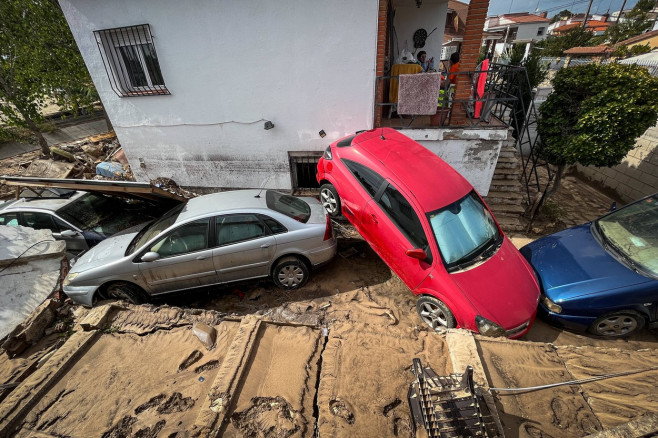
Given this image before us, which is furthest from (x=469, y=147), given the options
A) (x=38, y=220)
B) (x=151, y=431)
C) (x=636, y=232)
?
(x=38, y=220)

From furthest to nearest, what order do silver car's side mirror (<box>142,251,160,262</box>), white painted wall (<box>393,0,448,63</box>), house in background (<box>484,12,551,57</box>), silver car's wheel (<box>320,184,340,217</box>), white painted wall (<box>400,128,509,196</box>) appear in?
house in background (<box>484,12,551,57</box>), white painted wall (<box>393,0,448,63</box>), white painted wall (<box>400,128,509,196</box>), silver car's wheel (<box>320,184,340,217</box>), silver car's side mirror (<box>142,251,160,262</box>)

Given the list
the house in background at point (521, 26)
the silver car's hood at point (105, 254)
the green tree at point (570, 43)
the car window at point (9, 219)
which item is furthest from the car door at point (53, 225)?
the house in background at point (521, 26)

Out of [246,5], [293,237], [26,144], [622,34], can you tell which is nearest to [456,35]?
[246,5]

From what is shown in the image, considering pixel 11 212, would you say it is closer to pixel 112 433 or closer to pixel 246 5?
pixel 112 433

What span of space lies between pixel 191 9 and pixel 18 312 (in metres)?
5.79

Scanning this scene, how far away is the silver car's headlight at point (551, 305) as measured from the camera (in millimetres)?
3605

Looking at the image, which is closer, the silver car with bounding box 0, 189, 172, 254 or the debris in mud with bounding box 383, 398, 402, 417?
the debris in mud with bounding box 383, 398, 402, 417

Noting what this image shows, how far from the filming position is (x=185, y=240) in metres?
4.04

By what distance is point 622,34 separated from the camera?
28.8m

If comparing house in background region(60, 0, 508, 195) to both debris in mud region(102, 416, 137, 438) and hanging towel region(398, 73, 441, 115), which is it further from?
debris in mud region(102, 416, 137, 438)

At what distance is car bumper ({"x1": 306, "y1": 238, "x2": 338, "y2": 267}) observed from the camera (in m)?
4.37

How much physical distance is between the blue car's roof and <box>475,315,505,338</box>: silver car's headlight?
1128 mm

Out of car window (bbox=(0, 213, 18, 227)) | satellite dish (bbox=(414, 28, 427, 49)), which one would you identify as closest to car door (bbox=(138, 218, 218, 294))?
car window (bbox=(0, 213, 18, 227))

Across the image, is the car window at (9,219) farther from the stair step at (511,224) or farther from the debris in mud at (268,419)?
the stair step at (511,224)
